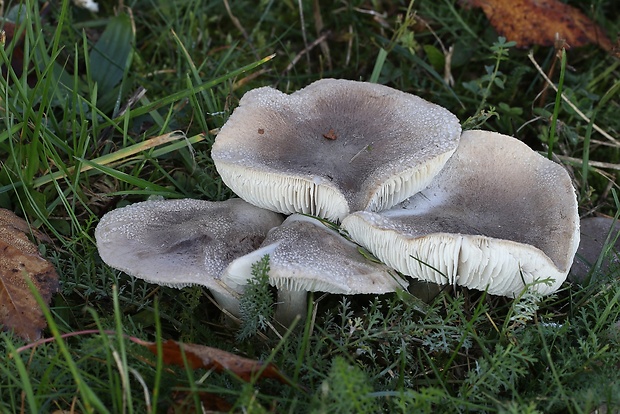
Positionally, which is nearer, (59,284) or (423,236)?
(423,236)

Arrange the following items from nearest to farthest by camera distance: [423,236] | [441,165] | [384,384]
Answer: [423,236] < [384,384] < [441,165]

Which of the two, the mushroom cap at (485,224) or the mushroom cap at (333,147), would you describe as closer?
the mushroom cap at (485,224)

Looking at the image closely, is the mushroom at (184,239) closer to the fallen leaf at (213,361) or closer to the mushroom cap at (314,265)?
the mushroom cap at (314,265)

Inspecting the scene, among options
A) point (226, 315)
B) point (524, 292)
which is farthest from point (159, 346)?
point (524, 292)

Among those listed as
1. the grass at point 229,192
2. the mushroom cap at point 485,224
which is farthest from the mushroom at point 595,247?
the mushroom cap at point 485,224

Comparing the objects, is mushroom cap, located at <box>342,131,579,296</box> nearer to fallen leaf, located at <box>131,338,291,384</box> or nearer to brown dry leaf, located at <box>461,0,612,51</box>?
fallen leaf, located at <box>131,338,291,384</box>

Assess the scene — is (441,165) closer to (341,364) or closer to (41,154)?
(341,364)
